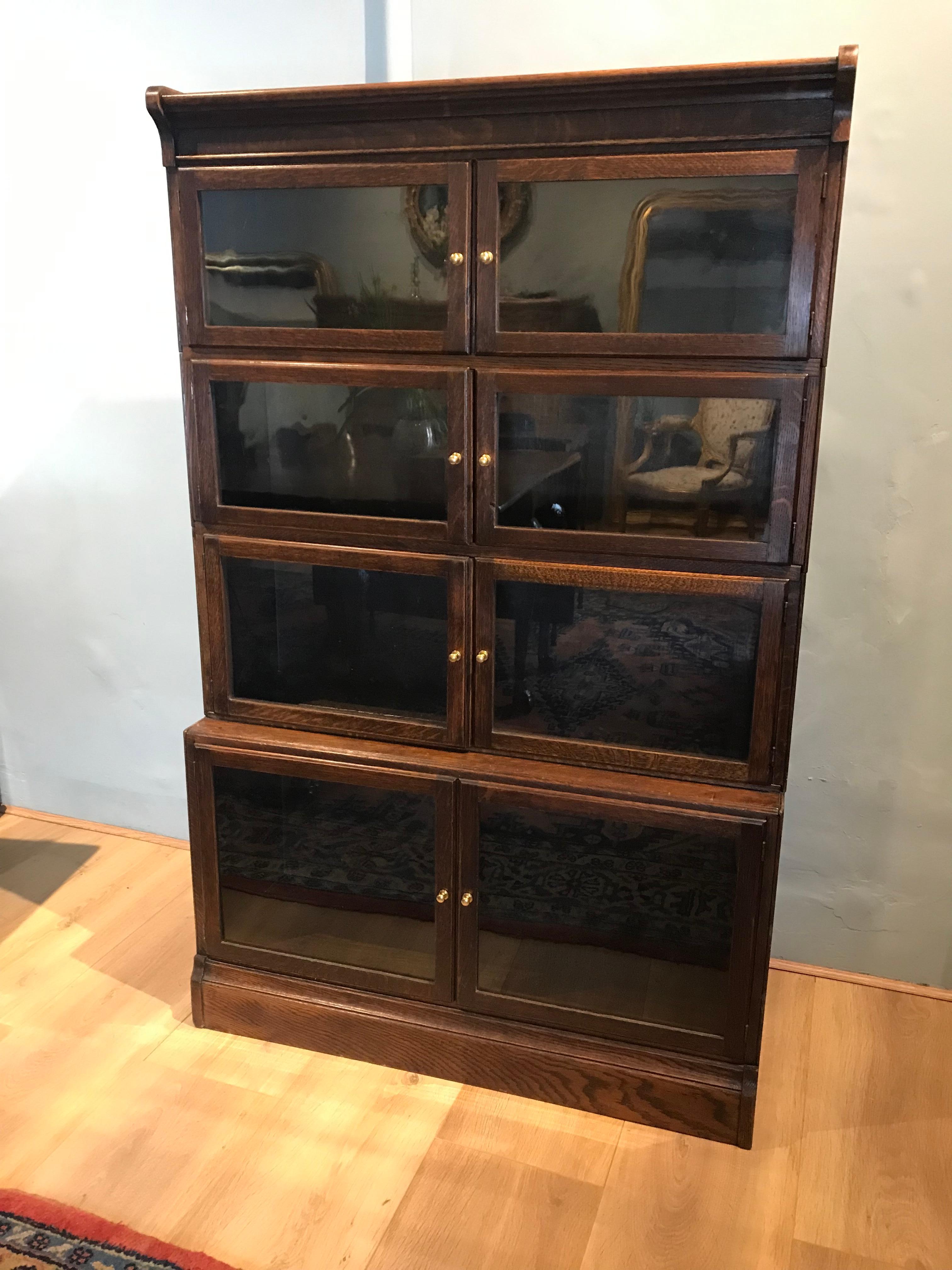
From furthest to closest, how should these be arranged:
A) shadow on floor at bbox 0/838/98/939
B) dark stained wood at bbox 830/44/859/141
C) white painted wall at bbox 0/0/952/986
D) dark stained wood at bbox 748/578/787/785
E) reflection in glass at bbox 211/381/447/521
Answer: shadow on floor at bbox 0/838/98/939, white painted wall at bbox 0/0/952/986, reflection in glass at bbox 211/381/447/521, dark stained wood at bbox 748/578/787/785, dark stained wood at bbox 830/44/859/141

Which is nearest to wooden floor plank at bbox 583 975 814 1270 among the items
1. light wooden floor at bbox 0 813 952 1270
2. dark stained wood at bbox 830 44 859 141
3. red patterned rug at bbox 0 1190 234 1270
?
light wooden floor at bbox 0 813 952 1270

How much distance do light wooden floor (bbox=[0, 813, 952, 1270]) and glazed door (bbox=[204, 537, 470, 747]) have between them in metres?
0.65

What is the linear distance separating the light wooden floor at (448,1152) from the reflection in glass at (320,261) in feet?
4.33

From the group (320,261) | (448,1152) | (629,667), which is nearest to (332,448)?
(320,261)

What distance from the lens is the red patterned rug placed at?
1.41 meters

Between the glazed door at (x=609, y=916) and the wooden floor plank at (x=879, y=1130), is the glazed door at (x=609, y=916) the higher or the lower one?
the higher one

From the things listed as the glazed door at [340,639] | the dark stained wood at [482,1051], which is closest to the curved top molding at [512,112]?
the glazed door at [340,639]

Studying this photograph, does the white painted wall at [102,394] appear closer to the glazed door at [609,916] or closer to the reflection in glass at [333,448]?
the reflection in glass at [333,448]

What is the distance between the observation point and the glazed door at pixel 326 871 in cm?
173

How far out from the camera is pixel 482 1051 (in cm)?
176

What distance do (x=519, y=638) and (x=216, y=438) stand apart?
23.9 inches

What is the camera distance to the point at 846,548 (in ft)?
6.17

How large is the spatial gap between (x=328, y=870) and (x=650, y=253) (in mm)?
1180

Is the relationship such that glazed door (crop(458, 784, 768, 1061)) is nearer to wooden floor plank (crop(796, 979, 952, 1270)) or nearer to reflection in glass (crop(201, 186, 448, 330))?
wooden floor plank (crop(796, 979, 952, 1270))
